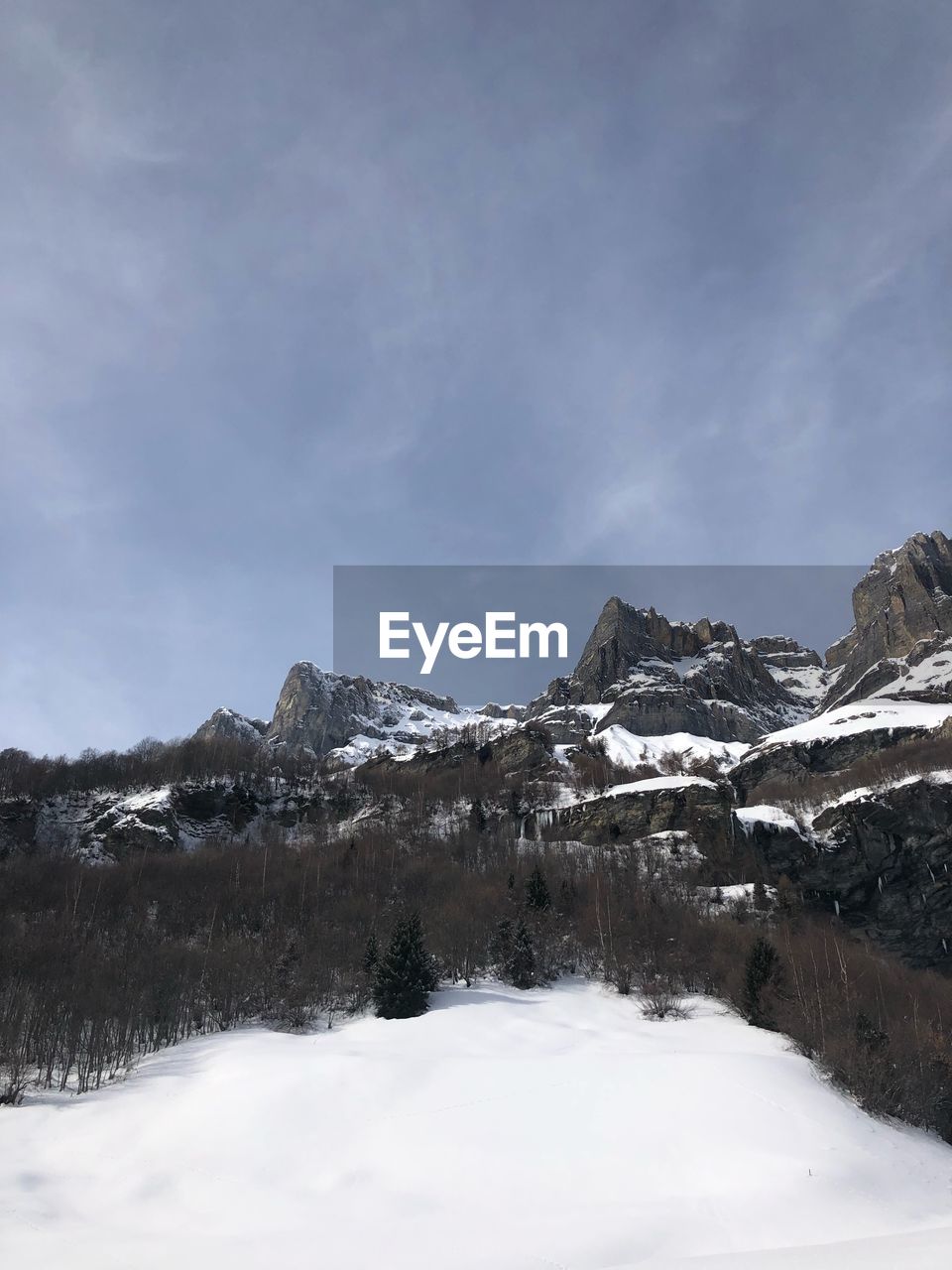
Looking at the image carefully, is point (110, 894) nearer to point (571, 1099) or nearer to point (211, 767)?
point (211, 767)

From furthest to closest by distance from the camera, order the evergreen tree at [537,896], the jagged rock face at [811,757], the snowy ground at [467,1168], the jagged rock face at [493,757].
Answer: the jagged rock face at [493,757] < the jagged rock face at [811,757] < the evergreen tree at [537,896] < the snowy ground at [467,1168]

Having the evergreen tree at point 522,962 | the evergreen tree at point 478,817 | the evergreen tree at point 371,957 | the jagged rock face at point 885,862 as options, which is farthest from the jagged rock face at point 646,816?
the evergreen tree at point 371,957

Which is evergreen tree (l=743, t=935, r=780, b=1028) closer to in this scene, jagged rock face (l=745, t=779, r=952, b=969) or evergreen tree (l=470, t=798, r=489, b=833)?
jagged rock face (l=745, t=779, r=952, b=969)

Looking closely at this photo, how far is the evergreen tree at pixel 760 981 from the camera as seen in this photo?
1391 inches

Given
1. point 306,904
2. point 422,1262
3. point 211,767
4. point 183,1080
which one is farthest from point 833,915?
point 211,767

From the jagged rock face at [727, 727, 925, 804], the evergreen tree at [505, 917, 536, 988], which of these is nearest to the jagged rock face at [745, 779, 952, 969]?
the jagged rock face at [727, 727, 925, 804]

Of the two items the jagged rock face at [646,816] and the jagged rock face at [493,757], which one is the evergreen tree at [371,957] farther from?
the jagged rock face at [493,757]

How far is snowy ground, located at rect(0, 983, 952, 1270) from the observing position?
41.5 ft

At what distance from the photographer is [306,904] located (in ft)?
218

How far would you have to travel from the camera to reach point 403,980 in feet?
116

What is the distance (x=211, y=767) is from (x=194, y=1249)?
108 meters

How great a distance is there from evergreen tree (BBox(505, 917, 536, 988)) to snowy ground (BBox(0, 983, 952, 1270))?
17168mm

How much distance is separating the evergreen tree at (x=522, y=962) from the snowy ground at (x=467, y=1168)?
1717 cm

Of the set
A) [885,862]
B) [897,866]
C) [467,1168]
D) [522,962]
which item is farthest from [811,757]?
[467,1168]
